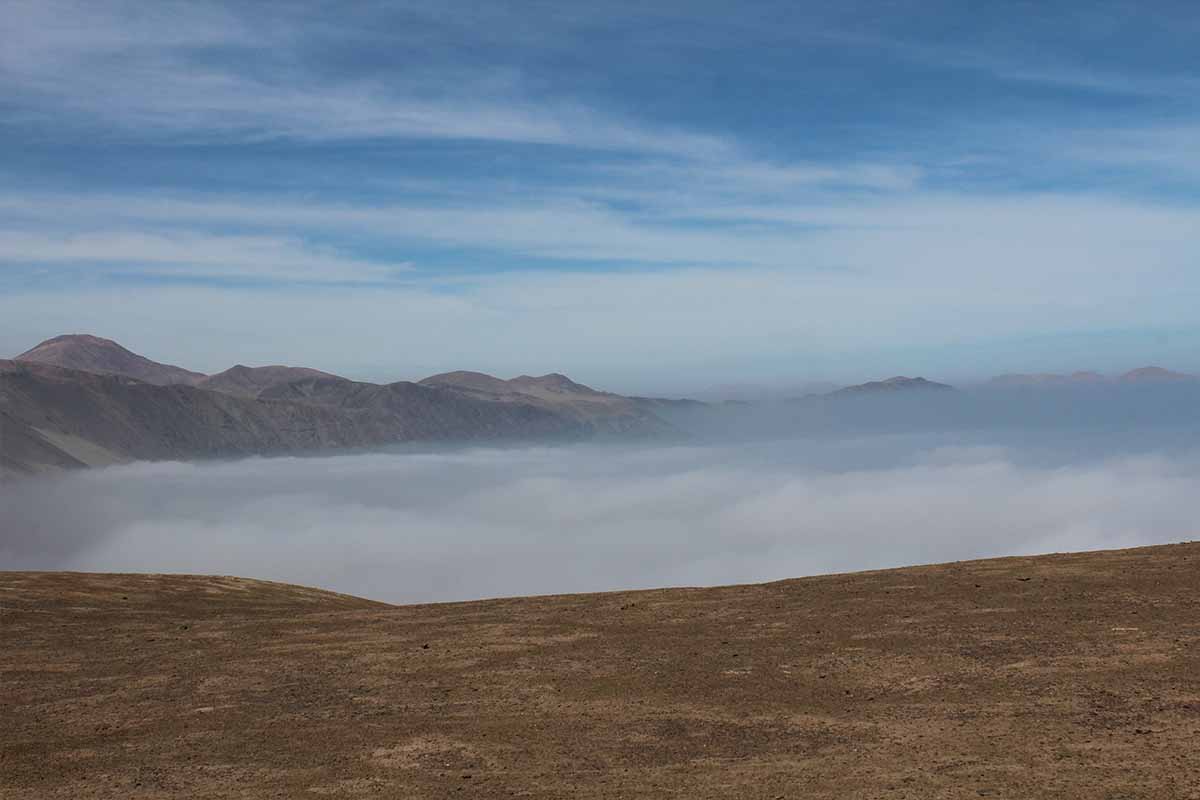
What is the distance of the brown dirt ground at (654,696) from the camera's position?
17.8 m

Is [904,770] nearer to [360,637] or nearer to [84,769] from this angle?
[84,769]

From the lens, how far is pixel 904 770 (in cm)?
1734

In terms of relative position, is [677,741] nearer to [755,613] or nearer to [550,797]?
[550,797]

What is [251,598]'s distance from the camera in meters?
47.1

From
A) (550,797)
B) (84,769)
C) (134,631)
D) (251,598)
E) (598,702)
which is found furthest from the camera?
(251,598)

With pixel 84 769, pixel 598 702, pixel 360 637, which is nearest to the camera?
pixel 84 769

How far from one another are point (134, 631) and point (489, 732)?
803 inches

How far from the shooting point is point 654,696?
76.7 feet

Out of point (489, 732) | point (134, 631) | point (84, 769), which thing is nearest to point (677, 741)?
point (489, 732)

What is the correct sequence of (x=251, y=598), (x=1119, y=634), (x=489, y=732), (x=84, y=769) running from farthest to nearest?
(x=251, y=598) < (x=1119, y=634) < (x=489, y=732) < (x=84, y=769)

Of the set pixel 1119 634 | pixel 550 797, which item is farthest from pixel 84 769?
pixel 1119 634

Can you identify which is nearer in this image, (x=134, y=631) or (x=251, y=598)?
(x=134, y=631)

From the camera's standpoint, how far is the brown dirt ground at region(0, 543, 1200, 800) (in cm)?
1775

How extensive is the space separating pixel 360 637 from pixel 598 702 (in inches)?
489
